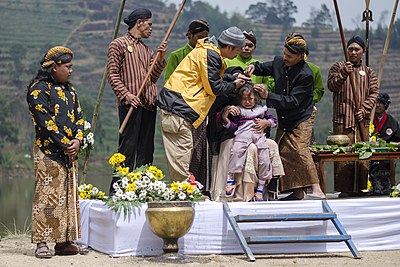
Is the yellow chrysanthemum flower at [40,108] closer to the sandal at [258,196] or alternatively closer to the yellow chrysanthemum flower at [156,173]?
the yellow chrysanthemum flower at [156,173]

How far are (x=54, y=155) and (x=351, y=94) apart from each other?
3596mm

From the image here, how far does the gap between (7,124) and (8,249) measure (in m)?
45.9

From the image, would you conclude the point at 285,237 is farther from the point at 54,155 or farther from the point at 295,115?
the point at 54,155

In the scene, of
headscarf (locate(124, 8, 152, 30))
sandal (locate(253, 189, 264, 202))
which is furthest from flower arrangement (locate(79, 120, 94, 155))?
sandal (locate(253, 189, 264, 202))

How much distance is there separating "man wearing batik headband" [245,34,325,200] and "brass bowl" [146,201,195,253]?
149 cm

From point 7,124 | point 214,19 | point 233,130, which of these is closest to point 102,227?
point 233,130

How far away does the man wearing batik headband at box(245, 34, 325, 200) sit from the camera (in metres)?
8.83

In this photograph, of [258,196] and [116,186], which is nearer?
[116,186]

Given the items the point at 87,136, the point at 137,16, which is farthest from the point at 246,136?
the point at 137,16

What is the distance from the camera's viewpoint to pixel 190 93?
8.53 m

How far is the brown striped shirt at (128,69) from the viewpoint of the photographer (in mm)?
8922

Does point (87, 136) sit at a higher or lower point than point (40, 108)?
lower

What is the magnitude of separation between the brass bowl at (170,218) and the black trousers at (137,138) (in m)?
1.27

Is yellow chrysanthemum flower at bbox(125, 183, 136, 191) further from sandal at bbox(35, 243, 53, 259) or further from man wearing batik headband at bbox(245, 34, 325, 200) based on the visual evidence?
man wearing batik headband at bbox(245, 34, 325, 200)
